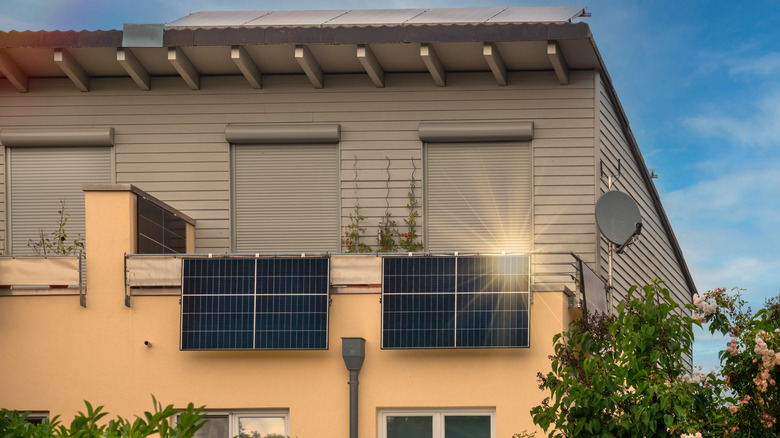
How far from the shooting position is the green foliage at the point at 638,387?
27.0ft

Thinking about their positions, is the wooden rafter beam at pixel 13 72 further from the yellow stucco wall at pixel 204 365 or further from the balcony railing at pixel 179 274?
the balcony railing at pixel 179 274

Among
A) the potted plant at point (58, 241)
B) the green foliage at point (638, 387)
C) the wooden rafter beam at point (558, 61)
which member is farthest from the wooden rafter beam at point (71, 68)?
the green foliage at point (638, 387)

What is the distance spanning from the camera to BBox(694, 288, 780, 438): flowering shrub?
332 inches

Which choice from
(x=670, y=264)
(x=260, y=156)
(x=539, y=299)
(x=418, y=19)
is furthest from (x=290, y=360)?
(x=670, y=264)

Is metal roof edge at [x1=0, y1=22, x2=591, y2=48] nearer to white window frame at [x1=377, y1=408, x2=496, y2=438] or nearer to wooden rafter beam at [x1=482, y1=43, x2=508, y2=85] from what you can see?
wooden rafter beam at [x1=482, y1=43, x2=508, y2=85]

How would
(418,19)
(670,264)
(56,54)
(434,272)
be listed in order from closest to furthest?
(434,272) < (56,54) < (418,19) < (670,264)

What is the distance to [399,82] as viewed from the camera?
1398 cm

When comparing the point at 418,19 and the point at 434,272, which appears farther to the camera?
the point at 418,19

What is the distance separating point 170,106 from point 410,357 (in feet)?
18.6

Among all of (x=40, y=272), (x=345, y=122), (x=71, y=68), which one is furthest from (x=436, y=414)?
(x=71, y=68)

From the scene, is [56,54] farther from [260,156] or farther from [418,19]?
[418,19]

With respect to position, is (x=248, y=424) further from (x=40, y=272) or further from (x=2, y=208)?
(x=2, y=208)

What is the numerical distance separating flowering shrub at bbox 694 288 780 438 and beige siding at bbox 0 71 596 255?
4646 millimetres

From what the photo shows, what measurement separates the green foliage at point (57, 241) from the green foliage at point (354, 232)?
3.66 metres
